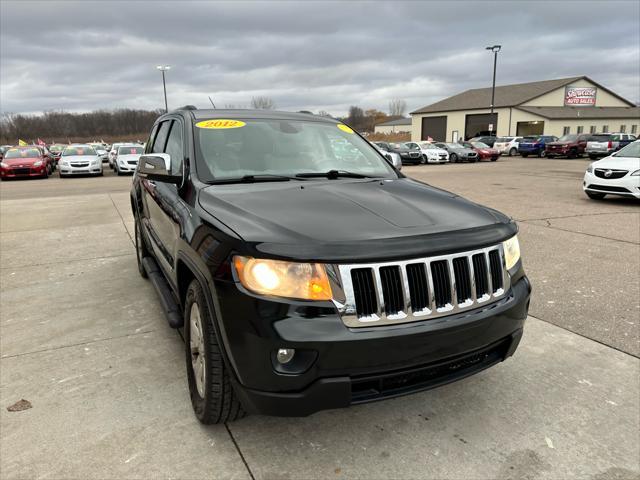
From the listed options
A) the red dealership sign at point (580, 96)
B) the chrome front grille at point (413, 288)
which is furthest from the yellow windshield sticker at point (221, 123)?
the red dealership sign at point (580, 96)

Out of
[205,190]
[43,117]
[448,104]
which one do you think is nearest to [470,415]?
[205,190]

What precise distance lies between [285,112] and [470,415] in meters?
2.82

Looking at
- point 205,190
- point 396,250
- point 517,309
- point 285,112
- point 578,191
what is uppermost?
point 285,112

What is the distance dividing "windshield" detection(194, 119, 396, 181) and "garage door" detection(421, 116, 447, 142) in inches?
2500

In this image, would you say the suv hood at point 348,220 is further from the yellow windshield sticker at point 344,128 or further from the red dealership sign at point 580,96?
the red dealership sign at point 580,96

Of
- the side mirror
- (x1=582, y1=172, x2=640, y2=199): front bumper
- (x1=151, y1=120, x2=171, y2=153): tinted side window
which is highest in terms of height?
(x1=151, y1=120, x2=171, y2=153): tinted side window

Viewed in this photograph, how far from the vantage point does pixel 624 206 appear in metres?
10.3

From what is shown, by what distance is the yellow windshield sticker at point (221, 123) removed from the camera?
3.47 metres

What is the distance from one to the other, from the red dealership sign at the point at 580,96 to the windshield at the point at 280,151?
6721 centimetres

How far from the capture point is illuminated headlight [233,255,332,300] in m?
2.05

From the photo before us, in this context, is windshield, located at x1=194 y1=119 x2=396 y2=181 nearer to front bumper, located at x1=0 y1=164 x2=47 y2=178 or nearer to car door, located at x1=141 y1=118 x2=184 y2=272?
car door, located at x1=141 y1=118 x2=184 y2=272

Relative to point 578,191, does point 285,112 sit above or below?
above

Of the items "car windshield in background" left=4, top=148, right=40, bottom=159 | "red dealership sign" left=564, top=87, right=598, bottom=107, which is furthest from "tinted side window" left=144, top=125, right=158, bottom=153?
"red dealership sign" left=564, top=87, right=598, bottom=107

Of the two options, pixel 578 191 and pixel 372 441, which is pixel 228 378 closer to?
pixel 372 441
